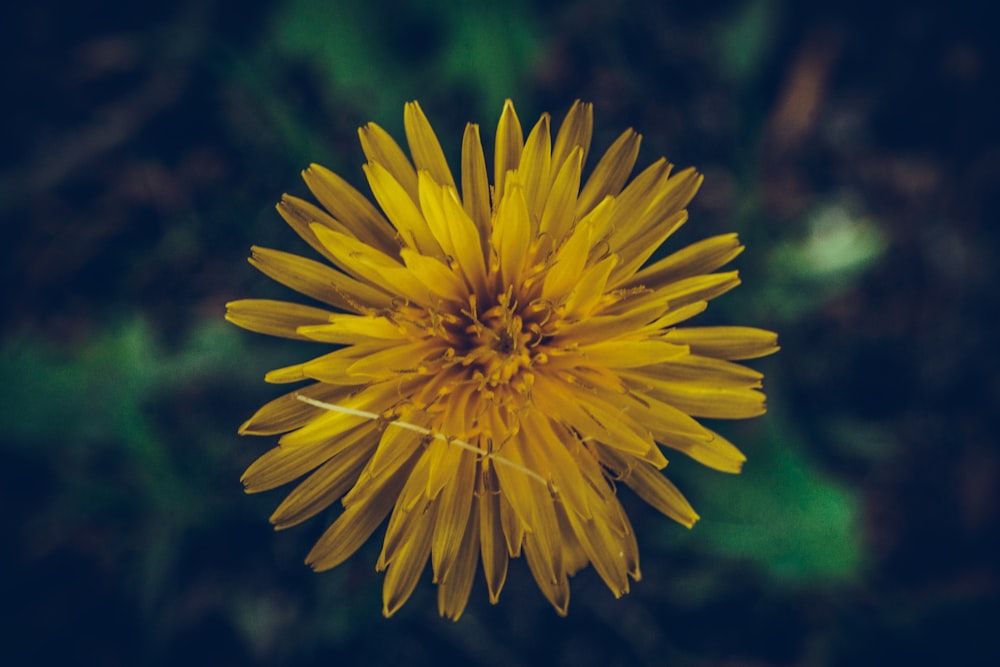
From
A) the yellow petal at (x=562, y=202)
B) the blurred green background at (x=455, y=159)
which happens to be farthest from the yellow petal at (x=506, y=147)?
the blurred green background at (x=455, y=159)

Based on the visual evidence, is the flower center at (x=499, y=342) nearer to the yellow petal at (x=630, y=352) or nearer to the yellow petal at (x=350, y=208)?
the yellow petal at (x=630, y=352)

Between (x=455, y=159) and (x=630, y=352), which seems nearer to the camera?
(x=630, y=352)

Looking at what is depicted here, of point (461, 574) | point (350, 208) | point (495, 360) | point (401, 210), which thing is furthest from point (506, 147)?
point (461, 574)

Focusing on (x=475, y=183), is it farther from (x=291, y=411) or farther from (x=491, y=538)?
(x=491, y=538)

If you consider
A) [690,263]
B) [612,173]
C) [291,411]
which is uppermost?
[612,173]

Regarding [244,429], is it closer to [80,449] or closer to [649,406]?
[649,406]

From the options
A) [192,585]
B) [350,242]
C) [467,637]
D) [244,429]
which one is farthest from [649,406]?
[192,585]

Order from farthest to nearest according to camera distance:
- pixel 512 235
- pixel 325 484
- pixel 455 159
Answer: pixel 455 159
pixel 325 484
pixel 512 235
